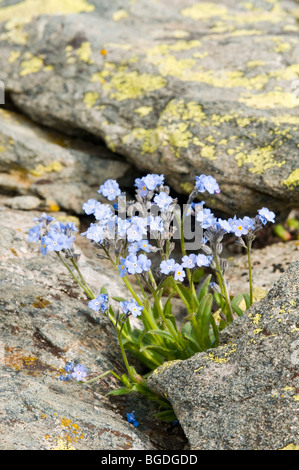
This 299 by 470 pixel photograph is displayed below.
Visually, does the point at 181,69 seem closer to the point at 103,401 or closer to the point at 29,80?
the point at 29,80

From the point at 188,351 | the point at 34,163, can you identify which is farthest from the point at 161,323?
the point at 34,163

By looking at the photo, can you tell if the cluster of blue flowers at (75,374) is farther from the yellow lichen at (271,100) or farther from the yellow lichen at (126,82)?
the yellow lichen at (126,82)

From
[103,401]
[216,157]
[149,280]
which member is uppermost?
[216,157]

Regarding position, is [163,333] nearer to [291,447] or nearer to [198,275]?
[291,447]

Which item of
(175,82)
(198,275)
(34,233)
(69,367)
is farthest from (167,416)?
(175,82)

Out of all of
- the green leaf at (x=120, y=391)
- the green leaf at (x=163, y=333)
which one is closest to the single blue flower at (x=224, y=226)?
the green leaf at (x=163, y=333)

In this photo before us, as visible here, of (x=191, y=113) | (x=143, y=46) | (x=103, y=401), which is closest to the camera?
(x=103, y=401)

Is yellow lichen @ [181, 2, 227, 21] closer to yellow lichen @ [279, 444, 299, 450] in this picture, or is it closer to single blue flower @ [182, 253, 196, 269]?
single blue flower @ [182, 253, 196, 269]
